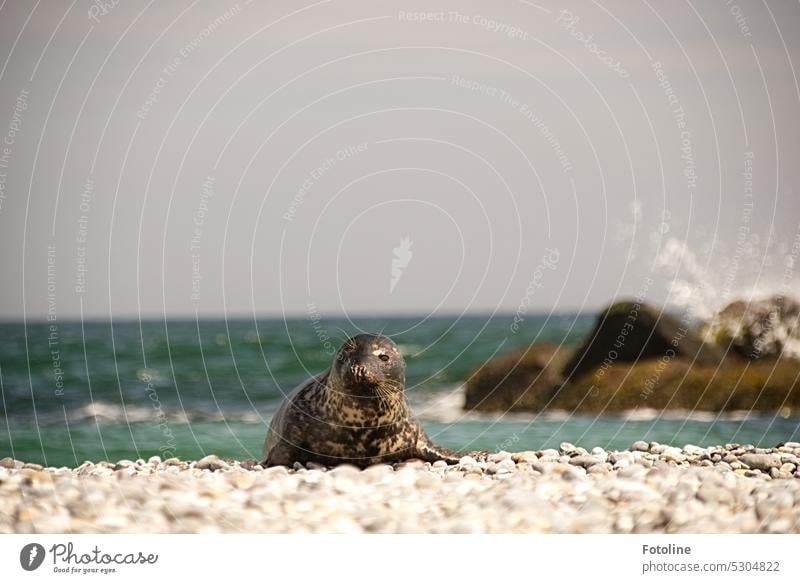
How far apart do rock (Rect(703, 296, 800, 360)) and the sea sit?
1.60 meters

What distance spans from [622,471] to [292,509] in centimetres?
211

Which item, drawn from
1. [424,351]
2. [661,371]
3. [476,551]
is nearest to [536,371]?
[661,371]

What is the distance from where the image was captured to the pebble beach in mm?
5344

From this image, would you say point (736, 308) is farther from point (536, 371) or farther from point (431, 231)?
point (431, 231)

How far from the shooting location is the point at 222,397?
20.3 m

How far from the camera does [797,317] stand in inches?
542

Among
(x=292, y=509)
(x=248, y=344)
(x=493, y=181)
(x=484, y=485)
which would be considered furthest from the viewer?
(x=248, y=344)

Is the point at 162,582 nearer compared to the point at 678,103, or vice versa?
the point at 162,582
